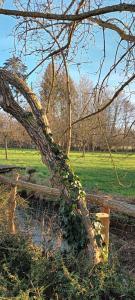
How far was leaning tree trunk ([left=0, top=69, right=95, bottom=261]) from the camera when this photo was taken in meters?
4.92

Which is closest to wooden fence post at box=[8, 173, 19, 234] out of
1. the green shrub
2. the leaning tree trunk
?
the leaning tree trunk

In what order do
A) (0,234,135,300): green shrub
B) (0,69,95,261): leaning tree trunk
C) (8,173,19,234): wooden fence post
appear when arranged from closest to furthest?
(0,234,135,300): green shrub < (0,69,95,261): leaning tree trunk < (8,173,19,234): wooden fence post

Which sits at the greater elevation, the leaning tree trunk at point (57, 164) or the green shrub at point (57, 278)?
the leaning tree trunk at point (57, 164)

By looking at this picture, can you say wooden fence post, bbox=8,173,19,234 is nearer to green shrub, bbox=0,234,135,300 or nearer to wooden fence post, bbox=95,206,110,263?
wooden fence post, bbox=95,206,110,263

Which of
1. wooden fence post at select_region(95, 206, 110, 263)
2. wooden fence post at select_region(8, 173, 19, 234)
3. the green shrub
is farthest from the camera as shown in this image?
wooden fence post at select_region(8, 173, 19, 234)

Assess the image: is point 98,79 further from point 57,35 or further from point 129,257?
point 129,257

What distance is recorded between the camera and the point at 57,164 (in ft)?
16.9

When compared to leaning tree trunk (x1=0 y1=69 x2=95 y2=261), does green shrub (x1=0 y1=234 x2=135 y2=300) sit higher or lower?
lower

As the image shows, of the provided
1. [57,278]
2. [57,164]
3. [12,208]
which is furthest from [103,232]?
[12,208]

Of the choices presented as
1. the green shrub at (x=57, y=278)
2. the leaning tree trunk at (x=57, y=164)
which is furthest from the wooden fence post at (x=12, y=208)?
the green shrub at (x=57, y=278)

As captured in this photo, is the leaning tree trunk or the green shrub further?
the leaning tree trunk

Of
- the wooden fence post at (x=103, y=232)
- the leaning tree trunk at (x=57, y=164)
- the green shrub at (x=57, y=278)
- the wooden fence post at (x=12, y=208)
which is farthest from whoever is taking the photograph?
the wooden fence post at (x=12, y=208)

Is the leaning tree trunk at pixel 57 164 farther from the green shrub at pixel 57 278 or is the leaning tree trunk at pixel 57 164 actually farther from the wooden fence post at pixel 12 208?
the wooden fence post at pixel 12 208

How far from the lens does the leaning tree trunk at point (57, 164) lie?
16.1ft
